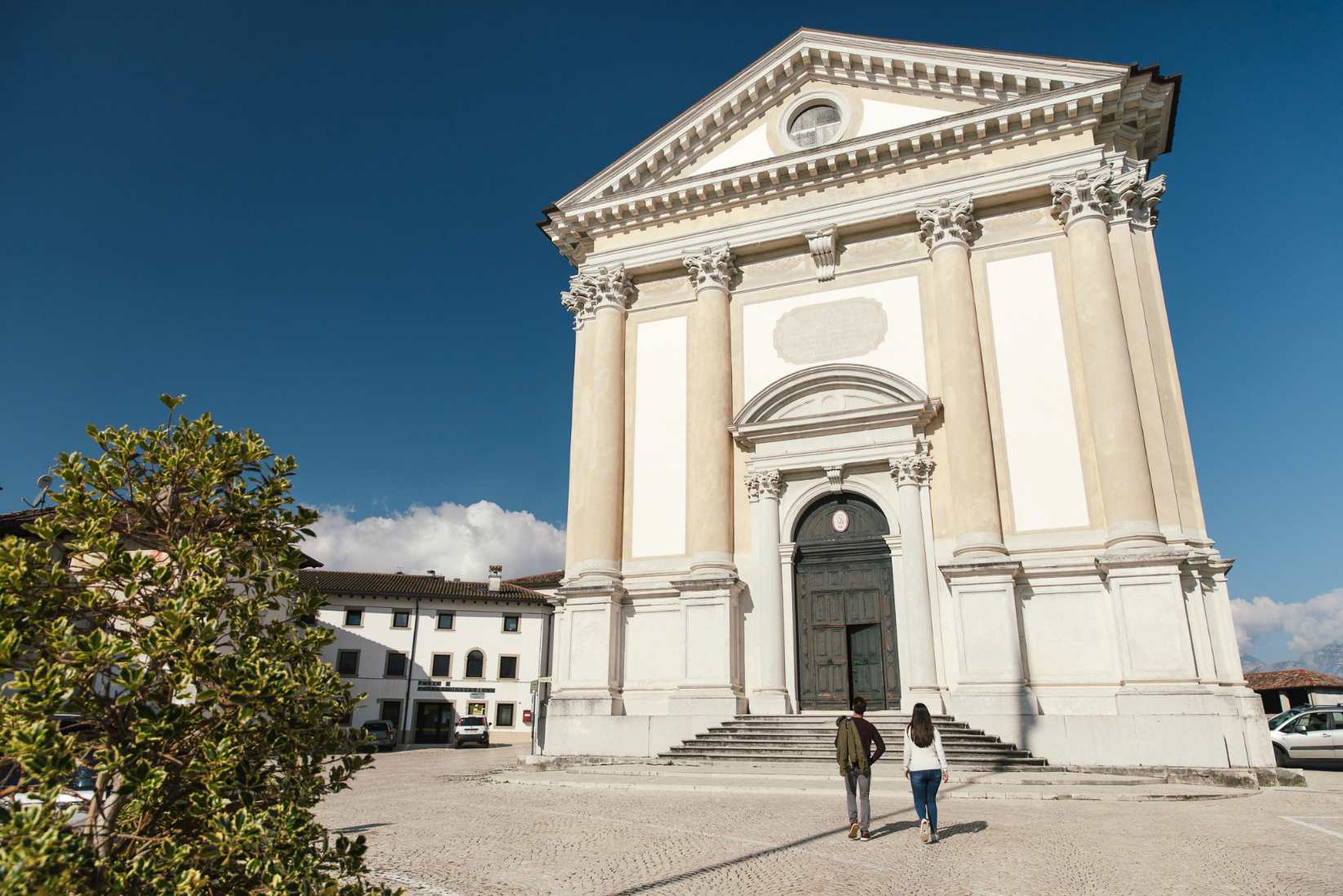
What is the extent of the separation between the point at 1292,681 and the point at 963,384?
30.7m

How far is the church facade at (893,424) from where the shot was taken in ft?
52.2

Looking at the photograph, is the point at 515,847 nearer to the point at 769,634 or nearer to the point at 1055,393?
the point at 769,634

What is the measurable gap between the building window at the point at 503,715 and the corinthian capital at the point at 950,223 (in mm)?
36626

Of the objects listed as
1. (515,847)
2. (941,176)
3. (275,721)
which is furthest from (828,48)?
(275,721)

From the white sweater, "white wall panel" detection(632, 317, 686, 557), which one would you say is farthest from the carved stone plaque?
the white sweater

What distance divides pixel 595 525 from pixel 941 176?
11.5 meters

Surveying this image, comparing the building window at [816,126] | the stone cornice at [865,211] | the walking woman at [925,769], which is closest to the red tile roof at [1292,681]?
the stone cornice at [865,211]

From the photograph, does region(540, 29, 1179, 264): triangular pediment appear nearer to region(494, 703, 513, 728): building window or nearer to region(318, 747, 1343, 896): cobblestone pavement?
region(318, 747, 1343, 896): cobblestone pavement

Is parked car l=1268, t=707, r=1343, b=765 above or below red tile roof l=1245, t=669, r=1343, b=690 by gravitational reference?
below

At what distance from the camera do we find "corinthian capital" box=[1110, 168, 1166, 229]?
17938mm

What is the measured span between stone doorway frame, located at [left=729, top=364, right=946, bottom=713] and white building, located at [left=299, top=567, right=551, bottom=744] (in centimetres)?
2984

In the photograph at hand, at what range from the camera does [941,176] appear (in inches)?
778

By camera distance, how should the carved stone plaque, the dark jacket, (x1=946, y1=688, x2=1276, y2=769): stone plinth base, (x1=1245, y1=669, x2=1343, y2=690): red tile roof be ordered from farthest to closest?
(x1=1245, y1=669, x2=1343, y2=690): red tile roof → the carved stone plaque → (x1=946, y1=688, x2=1276, y2=769): stone plinth base → the dark jacket

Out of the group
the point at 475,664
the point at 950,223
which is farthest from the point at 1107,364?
the point at 475,664
